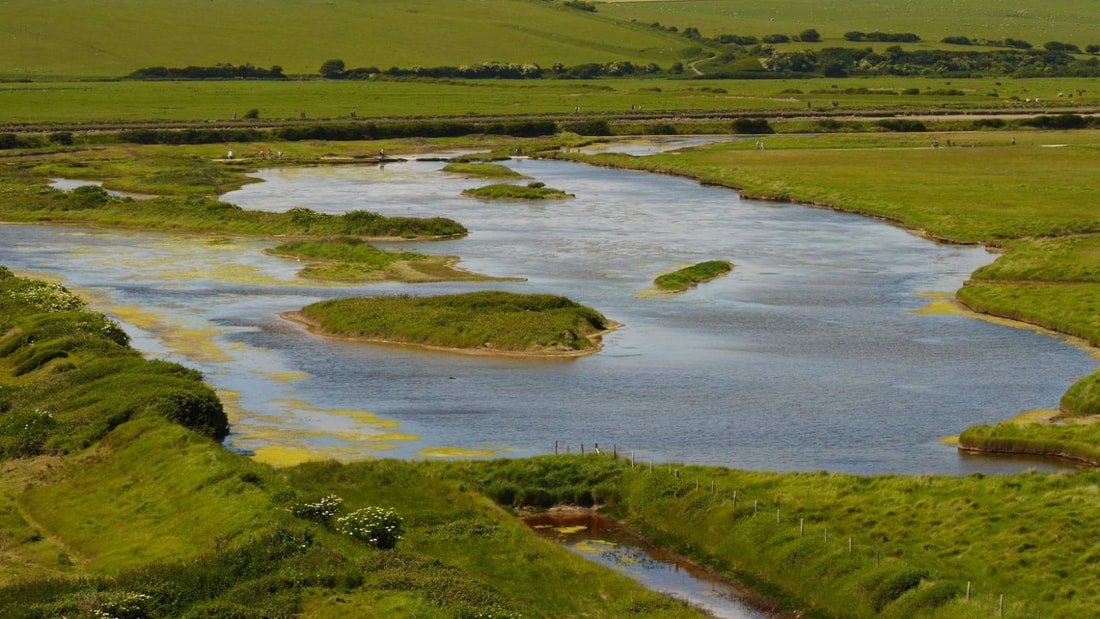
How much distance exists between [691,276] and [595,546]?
3933 cm

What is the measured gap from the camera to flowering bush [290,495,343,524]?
1524 inches

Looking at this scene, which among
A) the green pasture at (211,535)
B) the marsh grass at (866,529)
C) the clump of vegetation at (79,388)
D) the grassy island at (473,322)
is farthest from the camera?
the grassy island at (473,322)

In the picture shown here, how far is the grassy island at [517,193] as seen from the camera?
11706cm

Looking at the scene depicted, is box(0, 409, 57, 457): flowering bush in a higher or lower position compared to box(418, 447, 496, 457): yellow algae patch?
higher

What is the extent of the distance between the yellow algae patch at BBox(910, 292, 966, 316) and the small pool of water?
3106 cm

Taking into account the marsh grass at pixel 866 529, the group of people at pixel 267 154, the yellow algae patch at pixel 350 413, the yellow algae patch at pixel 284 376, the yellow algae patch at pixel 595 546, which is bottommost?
the yellow algae patch at pixel 595 546

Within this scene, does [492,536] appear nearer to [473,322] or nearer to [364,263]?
[473,322]

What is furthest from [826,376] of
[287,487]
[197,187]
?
[197,187]

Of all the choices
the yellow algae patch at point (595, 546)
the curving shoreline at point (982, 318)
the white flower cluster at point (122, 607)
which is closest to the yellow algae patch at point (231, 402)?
the yellow algae patch at point (595, 546)

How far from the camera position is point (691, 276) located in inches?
3142

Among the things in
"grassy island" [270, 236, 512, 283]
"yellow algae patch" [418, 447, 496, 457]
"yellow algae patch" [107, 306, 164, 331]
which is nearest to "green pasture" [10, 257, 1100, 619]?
"yellow algae patch" [418, 447, 496, 457]

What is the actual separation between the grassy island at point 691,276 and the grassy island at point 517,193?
115 ft

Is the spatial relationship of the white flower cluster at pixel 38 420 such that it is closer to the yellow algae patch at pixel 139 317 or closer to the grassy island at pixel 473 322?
the yellow algae patch at pixel 139 317

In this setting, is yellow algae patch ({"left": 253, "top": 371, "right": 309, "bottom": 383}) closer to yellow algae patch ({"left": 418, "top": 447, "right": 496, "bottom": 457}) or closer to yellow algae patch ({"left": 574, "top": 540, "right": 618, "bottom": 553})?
yellow algae patch ({"left": 418, "top": 447, "right": 496, "bottom": 457})
